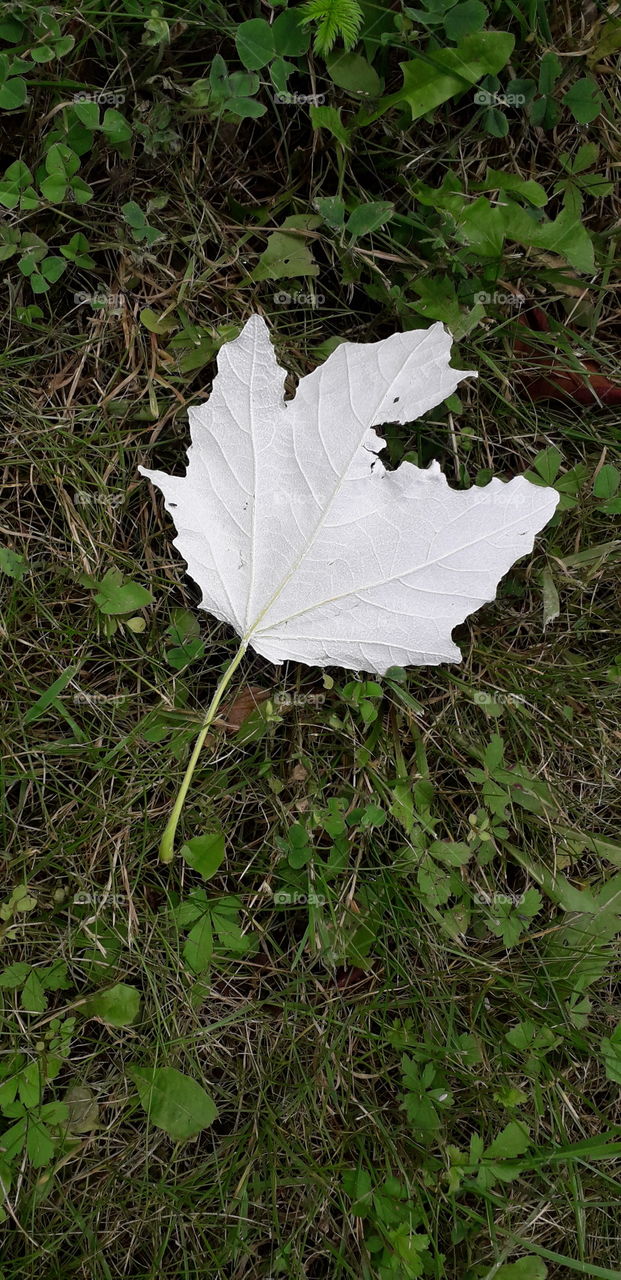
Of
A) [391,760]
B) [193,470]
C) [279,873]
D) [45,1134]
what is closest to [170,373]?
[193,470]

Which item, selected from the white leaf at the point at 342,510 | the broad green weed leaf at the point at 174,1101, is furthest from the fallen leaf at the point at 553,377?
the broad green weed leaf at the point at 174,1101

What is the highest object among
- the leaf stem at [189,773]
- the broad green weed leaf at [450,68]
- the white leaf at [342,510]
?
the broad green weed leaf at [450,68]

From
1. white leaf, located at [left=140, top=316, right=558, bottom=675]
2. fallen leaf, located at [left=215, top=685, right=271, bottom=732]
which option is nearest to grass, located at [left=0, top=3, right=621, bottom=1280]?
fallen leaf, located at [left=215, top=685, right=271, bottom=732]

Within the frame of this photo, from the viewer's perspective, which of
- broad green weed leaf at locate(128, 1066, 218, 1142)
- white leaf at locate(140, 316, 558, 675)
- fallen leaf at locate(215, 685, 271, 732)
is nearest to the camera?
white leaf at locate(140, 316, 558, 675)

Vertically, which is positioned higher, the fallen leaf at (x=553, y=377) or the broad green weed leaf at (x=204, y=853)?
the fallen leaf at (x=553, y=377)

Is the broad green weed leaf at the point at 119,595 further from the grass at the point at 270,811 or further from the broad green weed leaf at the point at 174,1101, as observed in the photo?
the broad green weed leaf at the point at 174,1101

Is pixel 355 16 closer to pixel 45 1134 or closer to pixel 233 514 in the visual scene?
pixel 233 514

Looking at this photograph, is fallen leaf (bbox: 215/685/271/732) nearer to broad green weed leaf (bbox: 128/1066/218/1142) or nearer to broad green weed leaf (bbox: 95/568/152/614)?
broad green weed leaf (bbox: 95/568/152/614)
